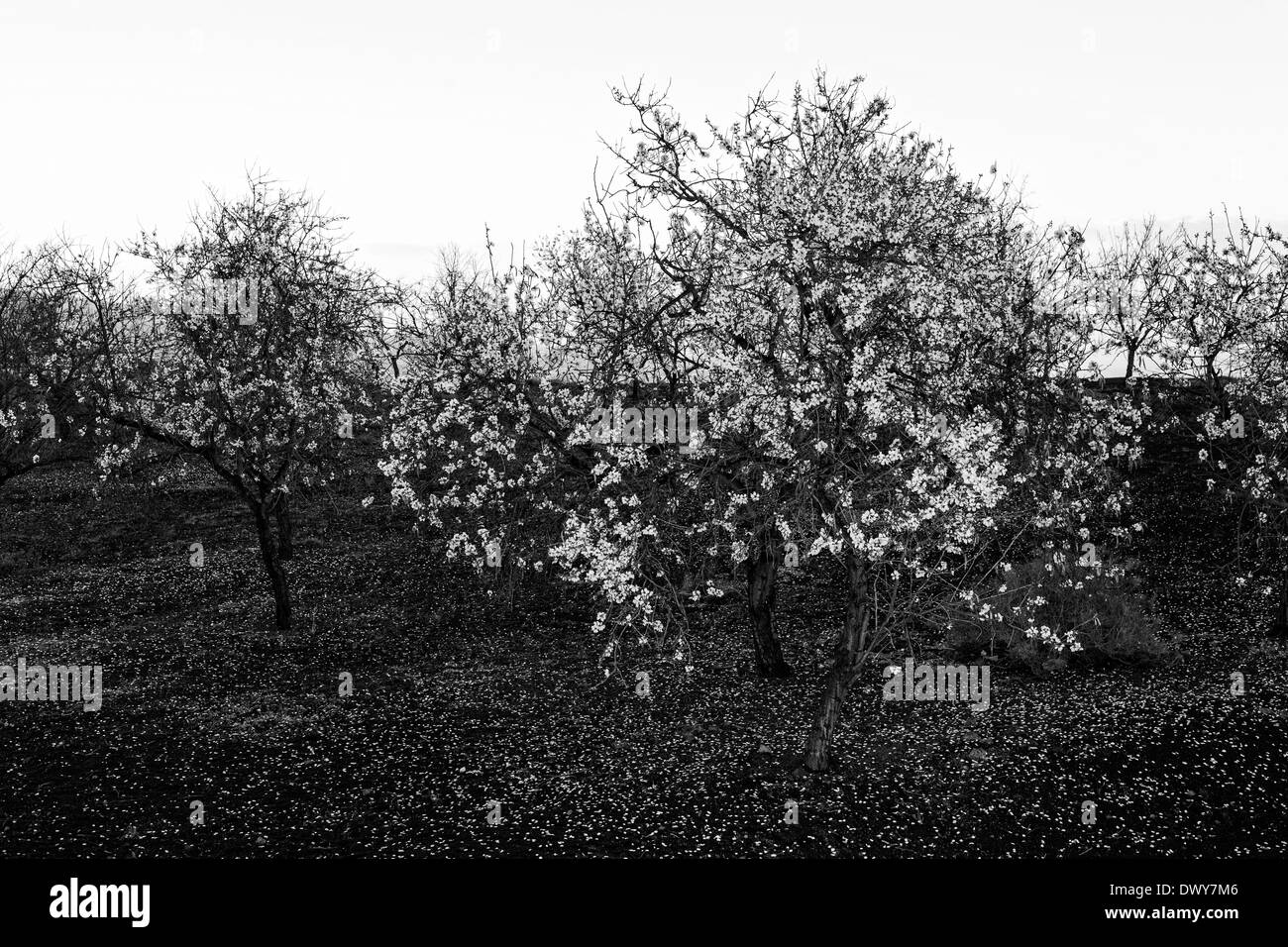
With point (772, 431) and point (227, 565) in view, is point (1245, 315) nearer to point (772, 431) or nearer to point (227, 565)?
point (772, 431)

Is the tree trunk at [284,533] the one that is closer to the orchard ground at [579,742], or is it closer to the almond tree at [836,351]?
the orchard ground at [579,742]

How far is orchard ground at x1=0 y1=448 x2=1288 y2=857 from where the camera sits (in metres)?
14.3

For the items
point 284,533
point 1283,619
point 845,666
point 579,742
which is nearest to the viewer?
point 845,666

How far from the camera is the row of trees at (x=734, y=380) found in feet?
53.1

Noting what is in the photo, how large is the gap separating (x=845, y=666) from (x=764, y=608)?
17.0ft

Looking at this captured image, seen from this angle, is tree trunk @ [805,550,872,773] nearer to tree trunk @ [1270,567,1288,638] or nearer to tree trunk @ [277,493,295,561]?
tree trunk @ [1270,567,1288,638]

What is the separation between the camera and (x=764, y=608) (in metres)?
20.8

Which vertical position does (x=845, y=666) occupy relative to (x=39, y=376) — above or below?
below

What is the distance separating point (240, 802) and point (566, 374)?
32.9 feet

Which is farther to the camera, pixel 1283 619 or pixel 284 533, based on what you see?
pixel 284 533

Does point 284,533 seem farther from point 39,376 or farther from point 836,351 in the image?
point 836,351

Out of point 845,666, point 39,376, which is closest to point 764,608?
point 845,666

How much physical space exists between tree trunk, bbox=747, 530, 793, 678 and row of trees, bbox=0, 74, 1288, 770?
7 cm
